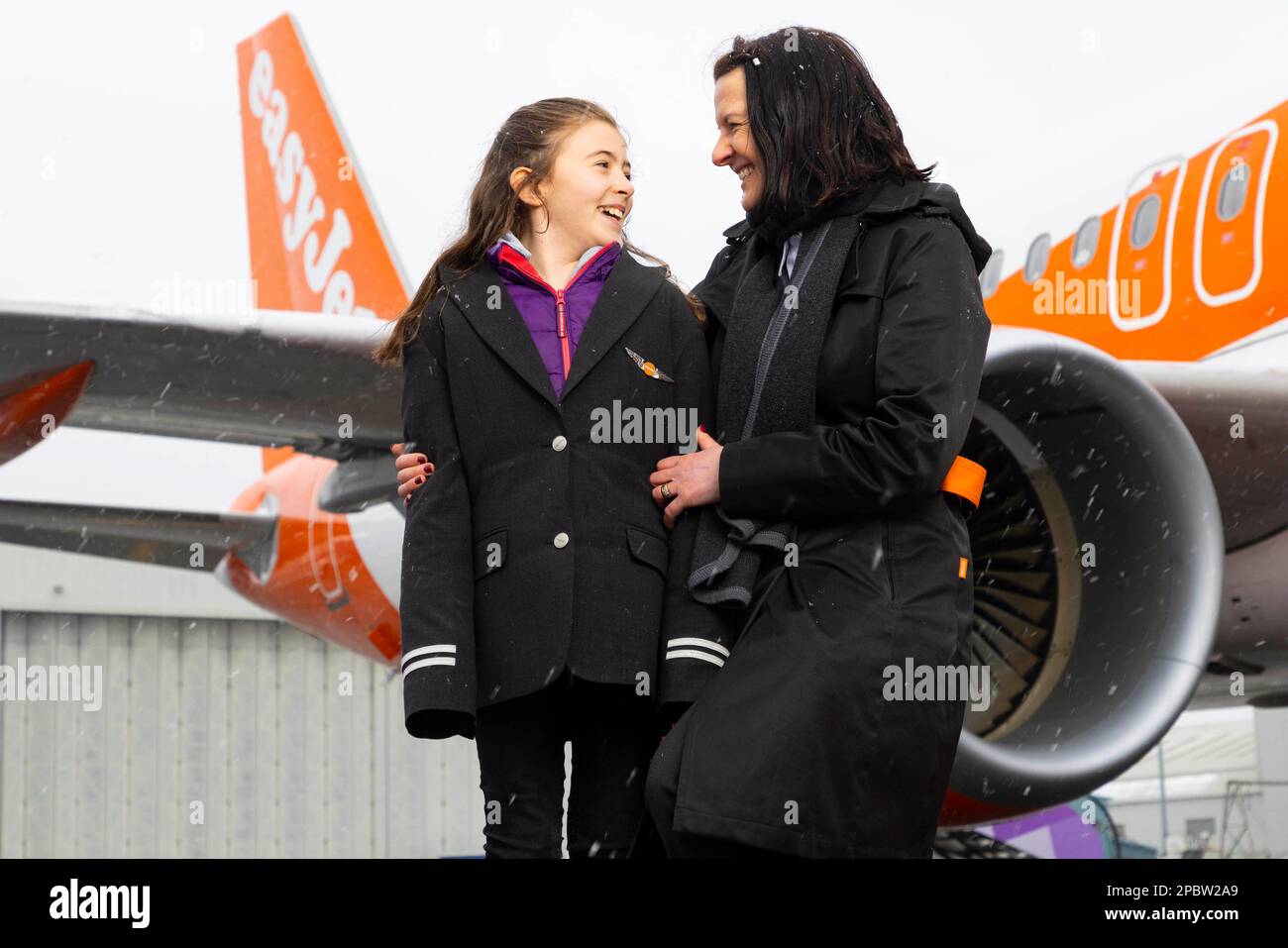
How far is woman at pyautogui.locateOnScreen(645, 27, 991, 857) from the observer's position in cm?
116

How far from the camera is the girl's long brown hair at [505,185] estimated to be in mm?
1446

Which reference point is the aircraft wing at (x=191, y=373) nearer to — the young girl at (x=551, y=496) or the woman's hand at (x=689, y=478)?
the young girl at (x=551, y=496)

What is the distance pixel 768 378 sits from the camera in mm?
1320

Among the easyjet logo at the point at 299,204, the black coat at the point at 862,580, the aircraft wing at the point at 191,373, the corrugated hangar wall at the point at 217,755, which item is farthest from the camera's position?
the corrugated hangar wall at the point at 217,755

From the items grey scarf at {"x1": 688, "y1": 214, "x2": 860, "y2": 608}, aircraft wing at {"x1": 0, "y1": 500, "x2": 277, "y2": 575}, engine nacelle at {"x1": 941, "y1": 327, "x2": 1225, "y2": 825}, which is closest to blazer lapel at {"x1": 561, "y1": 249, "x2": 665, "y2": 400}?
grey scarf at {"x1": 688, "y1": 214, "x2": 860, "y2": 608}

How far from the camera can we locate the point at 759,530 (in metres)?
1.27

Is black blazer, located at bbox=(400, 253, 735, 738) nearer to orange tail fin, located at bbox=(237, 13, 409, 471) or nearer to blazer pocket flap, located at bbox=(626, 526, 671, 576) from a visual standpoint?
blazer pocket flap, located at bbox=(626, 526, 671, 576)

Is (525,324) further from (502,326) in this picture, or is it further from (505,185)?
(505,185)

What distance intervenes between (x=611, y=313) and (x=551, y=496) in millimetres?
198

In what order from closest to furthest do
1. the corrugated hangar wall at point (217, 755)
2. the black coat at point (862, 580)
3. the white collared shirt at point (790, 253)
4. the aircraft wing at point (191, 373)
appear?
the black coat at point (862, 580) < the white collared shirt at point (790, 253) < the aircraft wing at point (191, 373) < the corrugated hangar wall at point (217, 755)

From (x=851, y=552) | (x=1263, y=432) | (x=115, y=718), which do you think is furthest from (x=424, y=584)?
(x=115, y=718)

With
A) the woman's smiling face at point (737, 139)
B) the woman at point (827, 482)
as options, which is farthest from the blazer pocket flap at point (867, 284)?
the woman's smiling face at point (737, 139)

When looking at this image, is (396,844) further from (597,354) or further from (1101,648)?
(597,354)

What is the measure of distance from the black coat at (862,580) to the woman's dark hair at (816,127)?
0.13 ft
